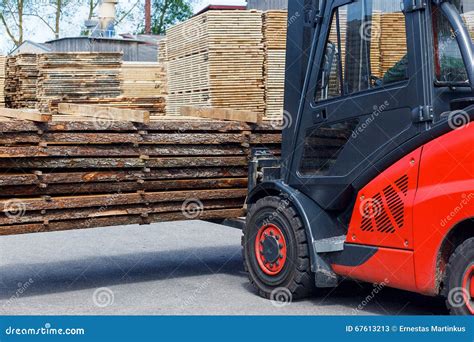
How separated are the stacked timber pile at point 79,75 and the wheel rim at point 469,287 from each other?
1129 cm

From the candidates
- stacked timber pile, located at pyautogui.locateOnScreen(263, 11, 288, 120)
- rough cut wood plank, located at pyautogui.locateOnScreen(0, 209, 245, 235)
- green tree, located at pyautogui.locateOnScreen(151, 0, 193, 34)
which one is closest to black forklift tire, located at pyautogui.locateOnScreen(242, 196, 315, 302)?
rough cut wood plank, located at pyautogui.locateOnScreen(0, 209, 245, 235)

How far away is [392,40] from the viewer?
5867 mm

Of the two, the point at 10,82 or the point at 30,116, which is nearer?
the point at 30,116

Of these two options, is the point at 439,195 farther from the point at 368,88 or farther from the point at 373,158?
the point at 368,88

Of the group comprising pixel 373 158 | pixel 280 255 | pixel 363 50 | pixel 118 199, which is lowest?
pixel 280 255

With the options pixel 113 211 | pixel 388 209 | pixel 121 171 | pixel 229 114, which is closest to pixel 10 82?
pixel 229 114

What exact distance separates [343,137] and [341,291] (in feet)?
5.11

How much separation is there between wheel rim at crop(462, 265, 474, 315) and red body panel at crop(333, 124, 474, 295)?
0.23 metres

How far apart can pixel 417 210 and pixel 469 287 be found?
1.99ft

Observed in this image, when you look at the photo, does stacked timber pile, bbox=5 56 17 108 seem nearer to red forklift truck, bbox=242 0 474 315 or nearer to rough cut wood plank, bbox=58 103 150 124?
rough cut wood plank, bbox=58 103 150 124

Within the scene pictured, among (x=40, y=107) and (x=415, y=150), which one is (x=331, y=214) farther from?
(x=40, y=107)

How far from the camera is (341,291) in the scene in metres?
7.20

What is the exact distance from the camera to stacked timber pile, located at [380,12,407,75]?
584cm

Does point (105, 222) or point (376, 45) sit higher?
point (376, 45)
